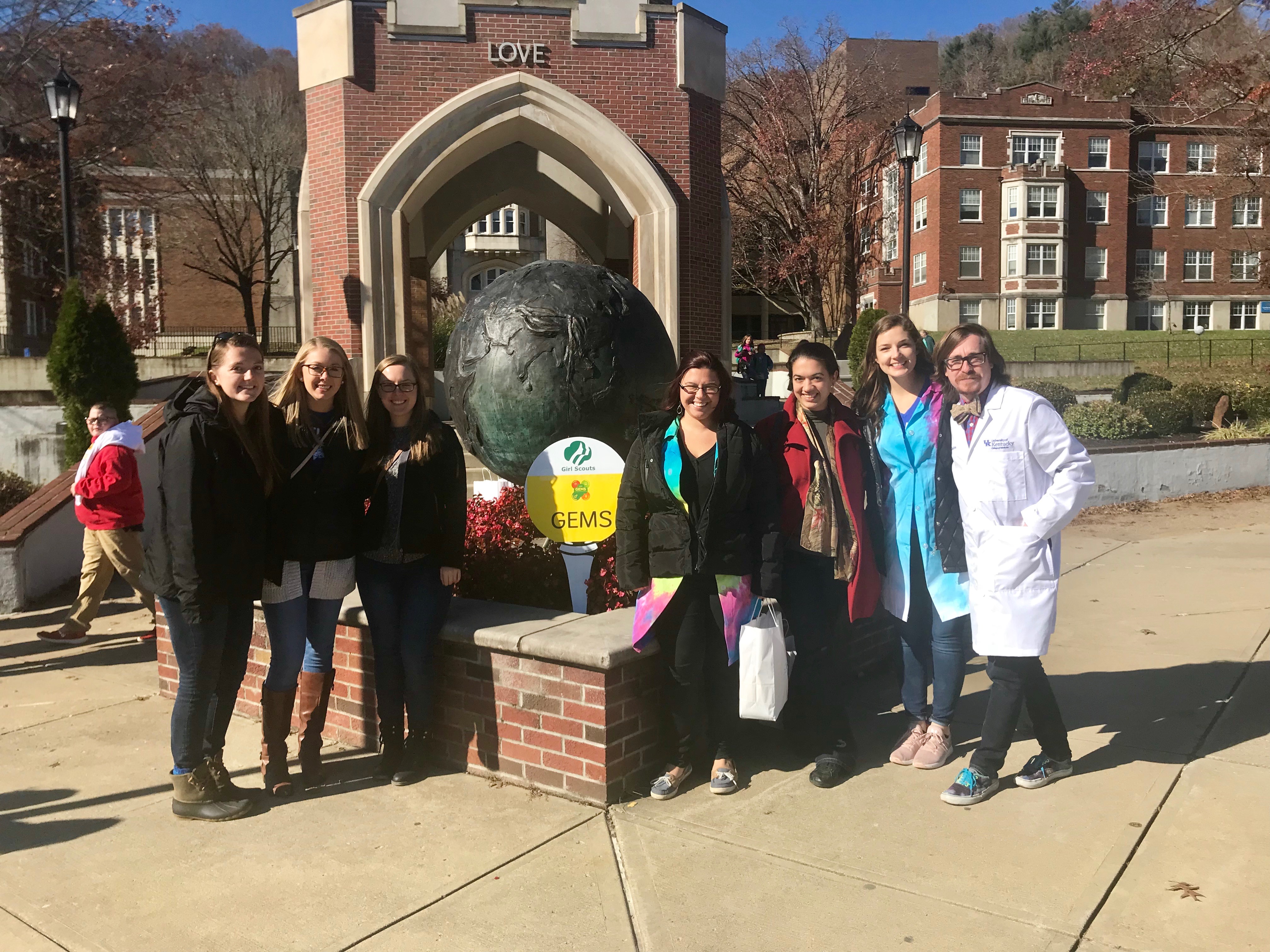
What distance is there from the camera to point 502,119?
15.0m

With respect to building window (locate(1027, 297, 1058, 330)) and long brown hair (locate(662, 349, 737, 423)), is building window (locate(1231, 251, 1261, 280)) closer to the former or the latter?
building window (locate(1027, 297, 1058, 330))

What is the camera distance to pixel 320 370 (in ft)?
13.3

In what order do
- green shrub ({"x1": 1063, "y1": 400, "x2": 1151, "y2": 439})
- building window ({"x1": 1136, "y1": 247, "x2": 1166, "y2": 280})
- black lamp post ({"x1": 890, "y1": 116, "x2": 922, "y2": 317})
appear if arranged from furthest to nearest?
building window ({"x1": 1136, "y1": 247, "x2": 1166, "y2": 280}), black lamp post ({"x1": 890, "y1": 116, "x2": 922, "y2": 317}), green shrub ({"x1": 1063, "y1": 400, "x2": 1151, "y2": 439})

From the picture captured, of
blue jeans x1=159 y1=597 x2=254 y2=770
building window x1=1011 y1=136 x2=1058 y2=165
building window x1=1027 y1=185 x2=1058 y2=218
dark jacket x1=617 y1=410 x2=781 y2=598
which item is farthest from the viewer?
building window x1=1011 y1=136 x2=1058 y2=165

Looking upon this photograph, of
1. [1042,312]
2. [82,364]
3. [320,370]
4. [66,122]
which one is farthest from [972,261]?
[320,370]

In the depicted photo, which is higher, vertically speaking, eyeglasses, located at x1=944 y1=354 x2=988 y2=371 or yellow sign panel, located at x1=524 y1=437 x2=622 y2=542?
eyeglasses, located at x1=944 y1=354 x2=988 y2=371

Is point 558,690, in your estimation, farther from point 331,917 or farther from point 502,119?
point 502,119

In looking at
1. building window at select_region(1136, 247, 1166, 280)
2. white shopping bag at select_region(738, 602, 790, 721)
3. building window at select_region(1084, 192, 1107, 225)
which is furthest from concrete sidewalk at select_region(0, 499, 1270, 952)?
building window at select_region(1136, 247, 1166, 280)

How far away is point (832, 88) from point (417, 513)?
35397 mm

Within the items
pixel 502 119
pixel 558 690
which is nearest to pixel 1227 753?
pixel 558 690

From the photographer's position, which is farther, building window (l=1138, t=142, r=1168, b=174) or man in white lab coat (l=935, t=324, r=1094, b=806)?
building window (l=1138, t=142, r=1168, b=174)

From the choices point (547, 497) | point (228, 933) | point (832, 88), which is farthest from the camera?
point (832, 88)

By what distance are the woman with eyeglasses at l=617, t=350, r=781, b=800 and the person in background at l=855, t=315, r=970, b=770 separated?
65 cm

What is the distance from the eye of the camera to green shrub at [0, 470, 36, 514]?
405 inches
